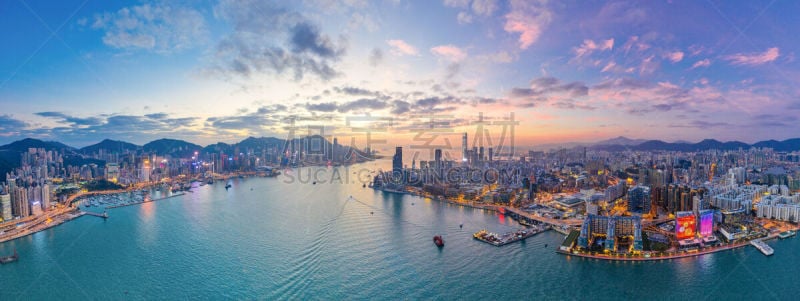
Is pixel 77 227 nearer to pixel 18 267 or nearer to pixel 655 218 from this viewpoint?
pixel 18 267

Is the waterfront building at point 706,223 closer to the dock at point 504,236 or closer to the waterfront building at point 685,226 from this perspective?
the waterfront building at point 685,226

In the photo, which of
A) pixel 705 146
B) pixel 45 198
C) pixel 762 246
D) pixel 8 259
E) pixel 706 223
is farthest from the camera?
pixel 705 146

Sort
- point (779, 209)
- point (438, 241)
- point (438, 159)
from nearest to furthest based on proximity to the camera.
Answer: point (438, 241) < point (779, 209) < point (438, 159)

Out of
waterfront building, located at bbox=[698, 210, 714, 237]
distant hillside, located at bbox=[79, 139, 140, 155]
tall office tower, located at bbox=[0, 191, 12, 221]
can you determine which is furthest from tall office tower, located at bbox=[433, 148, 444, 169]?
distant hillside, located at bbox=[79, 139, 140, 155]

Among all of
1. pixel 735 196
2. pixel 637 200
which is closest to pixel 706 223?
pixel 637 200

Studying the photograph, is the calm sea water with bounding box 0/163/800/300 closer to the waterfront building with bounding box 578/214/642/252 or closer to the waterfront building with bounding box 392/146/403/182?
the waterfront building with bounding box 578/214/642/252

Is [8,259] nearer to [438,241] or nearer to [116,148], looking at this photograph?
[438,241]

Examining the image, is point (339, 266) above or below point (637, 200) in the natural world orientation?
below

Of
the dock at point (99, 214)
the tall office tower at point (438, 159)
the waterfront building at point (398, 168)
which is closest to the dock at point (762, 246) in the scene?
the waterfront building at point (398, 168)
